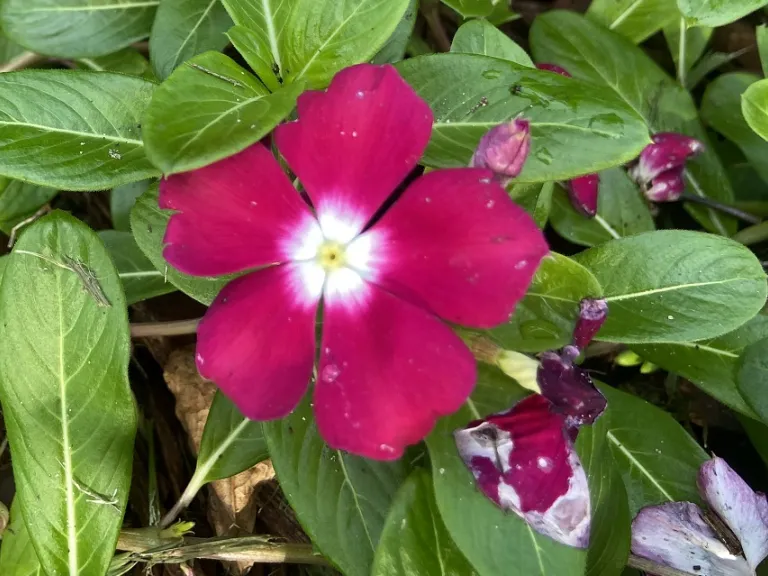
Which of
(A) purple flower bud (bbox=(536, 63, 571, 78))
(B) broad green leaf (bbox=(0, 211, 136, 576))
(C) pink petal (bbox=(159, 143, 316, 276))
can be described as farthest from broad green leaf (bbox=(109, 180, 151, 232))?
(A) purple flower bud (bbox=(536, 63, 571, 78))

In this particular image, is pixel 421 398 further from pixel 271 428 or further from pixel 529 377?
pixel 271 428

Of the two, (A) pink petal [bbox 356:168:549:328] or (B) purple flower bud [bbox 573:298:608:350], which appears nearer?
(A) pink petal [bbox 356:168:549:328]

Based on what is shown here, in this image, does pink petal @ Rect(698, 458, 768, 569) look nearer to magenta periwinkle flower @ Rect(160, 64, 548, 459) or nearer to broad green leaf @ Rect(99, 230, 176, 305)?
magenta periwinkle flower @ Rect(160, 64, 548, 459)

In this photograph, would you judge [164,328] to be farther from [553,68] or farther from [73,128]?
[553,68]

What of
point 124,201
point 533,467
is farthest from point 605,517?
point 124,201

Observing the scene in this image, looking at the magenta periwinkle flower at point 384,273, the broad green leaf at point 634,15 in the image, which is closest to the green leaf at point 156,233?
the magenta periwinkle flower at point 384,273

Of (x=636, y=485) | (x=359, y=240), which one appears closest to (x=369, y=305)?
(x=359, y=240)

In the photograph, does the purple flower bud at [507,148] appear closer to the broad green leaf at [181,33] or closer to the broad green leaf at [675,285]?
the broad green leaf at [675,285]
